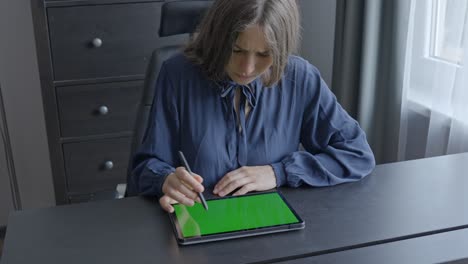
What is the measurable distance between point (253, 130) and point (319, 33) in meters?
1.40

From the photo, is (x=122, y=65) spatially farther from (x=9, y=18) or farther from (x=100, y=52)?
(x=9, y=18)

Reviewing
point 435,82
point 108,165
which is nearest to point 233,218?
point 435,82

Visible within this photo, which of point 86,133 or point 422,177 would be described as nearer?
point 422,177

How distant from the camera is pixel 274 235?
106cm

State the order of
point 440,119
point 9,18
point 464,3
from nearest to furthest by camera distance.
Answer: point 464,3 < point 440,119 < point 9,18

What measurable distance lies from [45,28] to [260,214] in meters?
1.29

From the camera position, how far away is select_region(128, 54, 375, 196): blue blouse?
4.39ft

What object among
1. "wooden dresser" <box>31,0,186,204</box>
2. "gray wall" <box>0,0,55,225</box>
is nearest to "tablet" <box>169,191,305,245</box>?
"wooden dresser" <box>31,0,186,204</box>

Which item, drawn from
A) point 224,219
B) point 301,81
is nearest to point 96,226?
point 224,219

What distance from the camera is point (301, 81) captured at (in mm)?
1474

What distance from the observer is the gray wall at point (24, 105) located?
250cm

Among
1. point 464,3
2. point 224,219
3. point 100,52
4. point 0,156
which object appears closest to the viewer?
point 224,219

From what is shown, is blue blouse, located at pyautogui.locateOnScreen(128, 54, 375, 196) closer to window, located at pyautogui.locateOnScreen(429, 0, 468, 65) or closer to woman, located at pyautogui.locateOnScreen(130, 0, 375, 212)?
woman, located at pyautogui.locateOnScreen(130, 0, 375, 212)

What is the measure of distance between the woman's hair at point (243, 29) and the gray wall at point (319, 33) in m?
1.33
